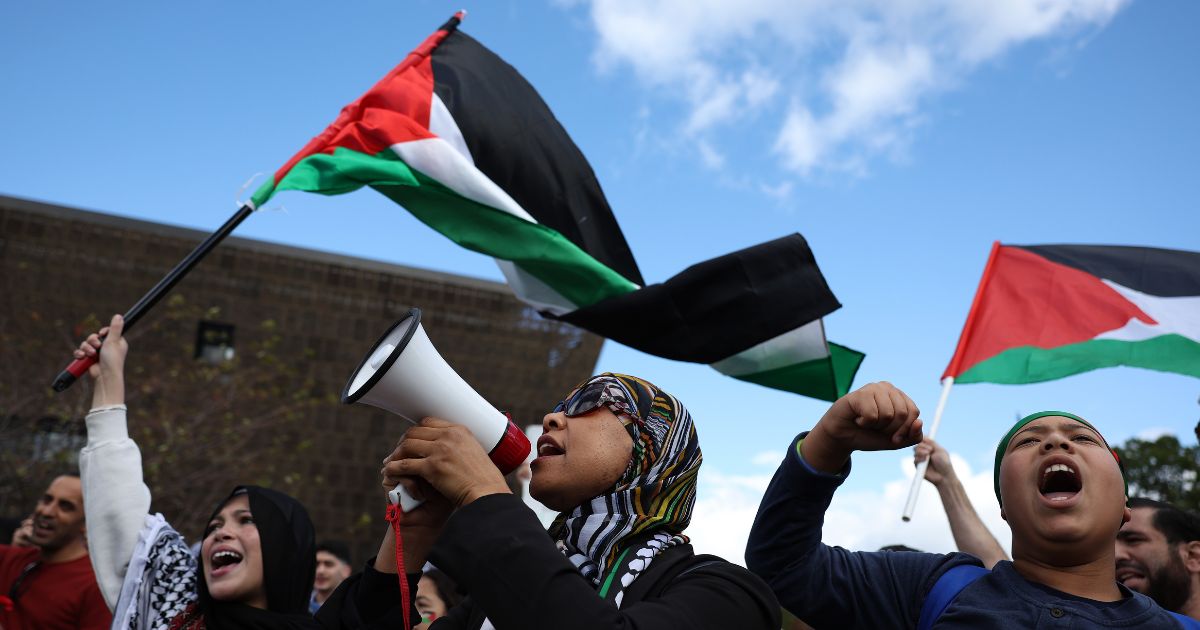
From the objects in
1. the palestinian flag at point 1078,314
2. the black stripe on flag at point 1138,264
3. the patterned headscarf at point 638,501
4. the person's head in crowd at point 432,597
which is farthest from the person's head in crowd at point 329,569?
the patterned headscarf at point 638,501

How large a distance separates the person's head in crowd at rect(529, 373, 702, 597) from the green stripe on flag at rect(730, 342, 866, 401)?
265 cm

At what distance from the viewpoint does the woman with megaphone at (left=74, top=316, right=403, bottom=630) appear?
11.0 ft

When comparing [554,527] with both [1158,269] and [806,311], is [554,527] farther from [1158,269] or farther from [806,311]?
[1158,269]

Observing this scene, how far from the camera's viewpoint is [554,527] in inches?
89.1

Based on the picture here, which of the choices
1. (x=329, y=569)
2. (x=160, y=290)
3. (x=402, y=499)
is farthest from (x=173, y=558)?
(x=329, y=569)

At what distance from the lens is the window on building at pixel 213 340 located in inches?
632

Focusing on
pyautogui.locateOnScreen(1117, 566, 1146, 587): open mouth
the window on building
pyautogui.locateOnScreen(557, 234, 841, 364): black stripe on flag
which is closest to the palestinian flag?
pyautogui.locateOnScreen(557, 234, 841, 364): black stripe on flag

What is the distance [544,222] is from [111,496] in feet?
7.82

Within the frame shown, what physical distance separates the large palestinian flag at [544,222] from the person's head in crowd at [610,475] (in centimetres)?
241

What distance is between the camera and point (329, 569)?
6.43 metres

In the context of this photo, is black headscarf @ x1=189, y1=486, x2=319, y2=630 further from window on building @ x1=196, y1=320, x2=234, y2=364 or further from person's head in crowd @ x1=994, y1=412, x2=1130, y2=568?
window on building @ x1=196, y1=320, x2=234, y2=364

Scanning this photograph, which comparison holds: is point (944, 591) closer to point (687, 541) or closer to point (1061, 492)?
point (1061, 492)

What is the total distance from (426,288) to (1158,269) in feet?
43.3

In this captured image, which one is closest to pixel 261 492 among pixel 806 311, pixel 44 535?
pixel 44 535
